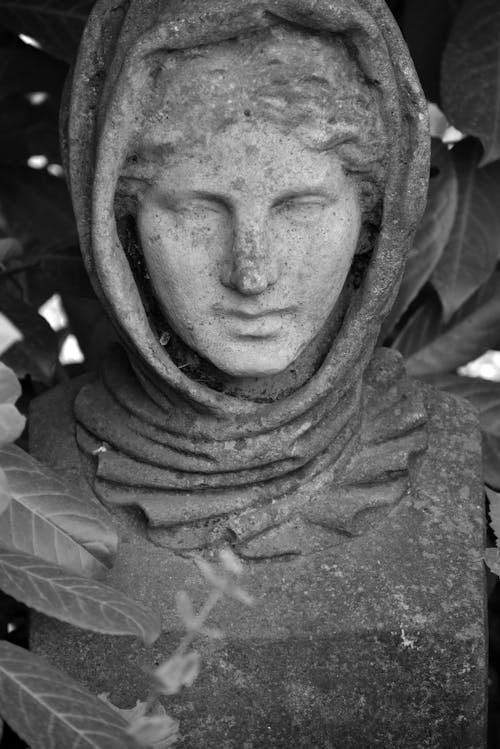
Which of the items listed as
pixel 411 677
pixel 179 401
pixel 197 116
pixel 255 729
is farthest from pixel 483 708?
pixel 197 116

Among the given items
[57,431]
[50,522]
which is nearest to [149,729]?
[50,522]

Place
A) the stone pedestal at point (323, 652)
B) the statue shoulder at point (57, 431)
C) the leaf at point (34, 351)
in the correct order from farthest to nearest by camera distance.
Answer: the leaf at point (34, 351), the statue shoulder at point (57, 431), the stone pedestal at point (323, 652)

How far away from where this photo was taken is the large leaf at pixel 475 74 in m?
2.14

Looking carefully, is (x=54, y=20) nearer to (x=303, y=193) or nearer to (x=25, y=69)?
(x=25, y=69)

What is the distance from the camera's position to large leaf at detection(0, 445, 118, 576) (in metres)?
1.49

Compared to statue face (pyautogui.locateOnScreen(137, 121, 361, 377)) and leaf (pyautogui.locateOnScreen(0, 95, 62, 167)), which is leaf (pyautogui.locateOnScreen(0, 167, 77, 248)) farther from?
statue face (pyautogui.locateOnScreen(137, 121, 361, 377))

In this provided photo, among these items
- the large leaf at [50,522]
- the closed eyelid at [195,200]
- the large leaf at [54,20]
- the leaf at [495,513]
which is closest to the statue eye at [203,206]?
the closed eyelid at [195,200]

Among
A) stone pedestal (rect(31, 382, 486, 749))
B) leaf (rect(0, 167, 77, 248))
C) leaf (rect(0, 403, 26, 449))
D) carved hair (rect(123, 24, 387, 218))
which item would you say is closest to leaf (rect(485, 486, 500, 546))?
stone pedestal (rect(31, 382, 486, 749))

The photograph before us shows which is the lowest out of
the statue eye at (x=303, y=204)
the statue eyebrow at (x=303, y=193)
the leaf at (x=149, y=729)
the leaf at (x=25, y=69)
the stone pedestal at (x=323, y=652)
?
the stone pedestal at (x=323, y=652)

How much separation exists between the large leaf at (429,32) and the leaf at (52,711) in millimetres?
1474

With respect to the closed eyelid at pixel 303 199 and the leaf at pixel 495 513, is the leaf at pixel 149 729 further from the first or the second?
the closed eyelid at pixel 303 199

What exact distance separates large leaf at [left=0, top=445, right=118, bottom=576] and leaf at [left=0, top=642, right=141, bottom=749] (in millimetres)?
308

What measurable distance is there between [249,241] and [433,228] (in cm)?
82

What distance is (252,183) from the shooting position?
1.54 meters
